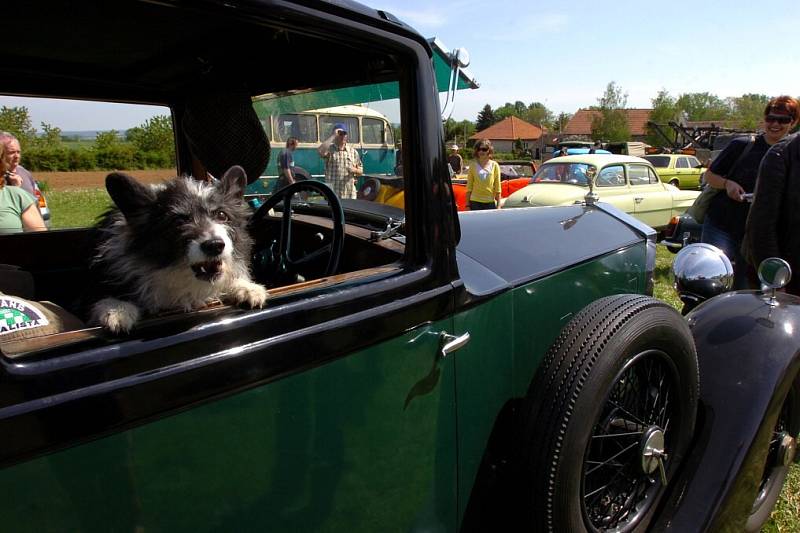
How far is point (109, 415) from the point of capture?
0.93m

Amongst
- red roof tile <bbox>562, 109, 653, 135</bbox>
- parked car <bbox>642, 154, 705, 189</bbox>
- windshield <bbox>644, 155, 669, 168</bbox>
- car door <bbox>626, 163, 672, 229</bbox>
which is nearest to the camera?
car door <bbox>626, 163, 672, 229</bbox>

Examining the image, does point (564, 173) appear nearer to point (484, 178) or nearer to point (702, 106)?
point (484, 178)

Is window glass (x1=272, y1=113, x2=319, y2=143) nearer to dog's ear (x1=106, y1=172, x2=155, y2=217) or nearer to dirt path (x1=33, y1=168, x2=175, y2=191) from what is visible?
dirt path (x1=33, y1=168, x2=175, y2=191)

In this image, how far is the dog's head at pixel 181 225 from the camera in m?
1.25

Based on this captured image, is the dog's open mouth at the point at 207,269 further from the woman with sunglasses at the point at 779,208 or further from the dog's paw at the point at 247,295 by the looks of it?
the woman with sunglasses at the point at 779,208

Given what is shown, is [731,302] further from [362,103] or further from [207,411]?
[207,411]

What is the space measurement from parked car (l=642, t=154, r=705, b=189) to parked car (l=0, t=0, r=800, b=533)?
1988 centimetres

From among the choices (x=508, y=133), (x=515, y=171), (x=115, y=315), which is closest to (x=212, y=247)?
(x=115, y=315)

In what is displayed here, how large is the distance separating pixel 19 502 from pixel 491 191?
8.10 metres

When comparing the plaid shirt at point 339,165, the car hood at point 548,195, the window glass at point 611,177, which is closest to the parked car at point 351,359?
the plaid shirt at point 339,165

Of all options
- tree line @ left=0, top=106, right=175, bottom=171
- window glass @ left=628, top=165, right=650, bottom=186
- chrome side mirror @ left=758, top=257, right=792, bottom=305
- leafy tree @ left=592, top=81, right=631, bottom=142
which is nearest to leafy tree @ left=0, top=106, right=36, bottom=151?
tree line @ left=0, top=106, right=175, bottom=171

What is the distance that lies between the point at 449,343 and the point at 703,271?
6.65ft

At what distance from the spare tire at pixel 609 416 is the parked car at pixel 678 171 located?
2038 cm

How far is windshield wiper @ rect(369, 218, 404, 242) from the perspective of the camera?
175 centimetres
